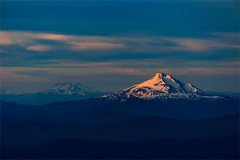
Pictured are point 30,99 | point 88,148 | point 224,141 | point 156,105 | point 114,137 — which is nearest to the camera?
point 224,141

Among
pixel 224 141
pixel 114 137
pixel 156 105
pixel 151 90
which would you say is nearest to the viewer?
pixel 224 141

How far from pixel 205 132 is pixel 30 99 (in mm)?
13485

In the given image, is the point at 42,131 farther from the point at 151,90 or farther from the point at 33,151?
the point at 151,90

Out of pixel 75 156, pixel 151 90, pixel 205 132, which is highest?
pixel 151 90

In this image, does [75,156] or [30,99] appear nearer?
[75,156]

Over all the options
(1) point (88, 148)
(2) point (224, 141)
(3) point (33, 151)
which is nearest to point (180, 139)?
(2) point (224, 141)

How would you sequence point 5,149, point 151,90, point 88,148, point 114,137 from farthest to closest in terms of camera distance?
point 151,90 < point 114,137 < point 88,148 < point 5,149

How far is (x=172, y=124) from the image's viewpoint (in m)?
37.4

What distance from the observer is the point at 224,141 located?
2856cm

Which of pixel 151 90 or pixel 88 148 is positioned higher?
pixel 151 90

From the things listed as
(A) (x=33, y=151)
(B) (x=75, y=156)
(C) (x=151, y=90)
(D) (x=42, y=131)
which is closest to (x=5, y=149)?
(A) (x=33, y=151)

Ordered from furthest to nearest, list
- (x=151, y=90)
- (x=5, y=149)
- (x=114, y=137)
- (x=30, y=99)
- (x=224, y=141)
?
(x=151, y=90) → (x=114, y=137) → (x=30, y=99) → (x=224, y=141) → (x=5, y=149)

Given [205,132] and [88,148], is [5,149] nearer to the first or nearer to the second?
[88,148]

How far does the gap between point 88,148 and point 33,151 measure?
13.6 ft
